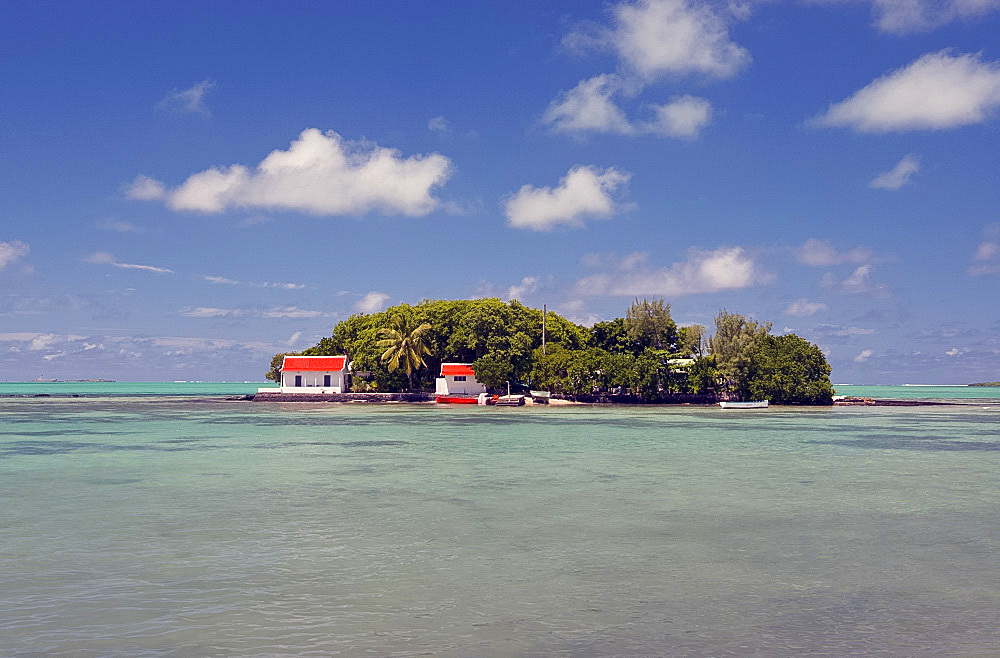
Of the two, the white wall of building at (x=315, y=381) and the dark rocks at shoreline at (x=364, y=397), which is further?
the white wall of building at (x=315, y=381)

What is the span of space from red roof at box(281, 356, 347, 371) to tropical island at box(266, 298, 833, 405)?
194cm

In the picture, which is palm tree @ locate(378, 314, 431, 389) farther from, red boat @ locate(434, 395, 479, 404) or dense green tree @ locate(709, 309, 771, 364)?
dense green tree @ locate(709, 309, 771, 364)

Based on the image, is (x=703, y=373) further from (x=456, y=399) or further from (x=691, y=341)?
(x=456, y=399)

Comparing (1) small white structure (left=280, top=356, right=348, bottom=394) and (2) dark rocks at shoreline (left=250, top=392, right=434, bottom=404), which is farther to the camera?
(1) small white structure (left=280, top=356, right=348, bottom=394)

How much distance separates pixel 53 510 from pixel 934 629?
61.8 feet

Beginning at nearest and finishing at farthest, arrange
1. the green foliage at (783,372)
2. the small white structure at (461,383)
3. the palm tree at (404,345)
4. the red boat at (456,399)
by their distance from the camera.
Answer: the green foliage at (783,372), the red boat at (456,399), the palm tree at (404,345), the small white structure at (461,383)

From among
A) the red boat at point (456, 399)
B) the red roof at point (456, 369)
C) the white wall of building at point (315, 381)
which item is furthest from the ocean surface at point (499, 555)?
the white wall of building at point (315, 381)

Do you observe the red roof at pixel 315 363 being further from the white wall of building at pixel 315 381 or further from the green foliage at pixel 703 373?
the green foliage at pixel 703 373

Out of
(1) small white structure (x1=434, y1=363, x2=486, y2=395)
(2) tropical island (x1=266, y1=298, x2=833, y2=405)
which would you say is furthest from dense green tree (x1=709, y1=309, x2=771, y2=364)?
(1) small white structure (x1=434, y1=363, x2=486, y2=395)

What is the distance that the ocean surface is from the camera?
31.6ft

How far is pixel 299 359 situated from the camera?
9662 cm

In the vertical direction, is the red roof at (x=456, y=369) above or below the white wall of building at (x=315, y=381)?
above

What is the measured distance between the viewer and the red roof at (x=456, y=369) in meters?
89.6

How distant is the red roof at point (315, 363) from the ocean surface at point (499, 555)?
63.9 m
